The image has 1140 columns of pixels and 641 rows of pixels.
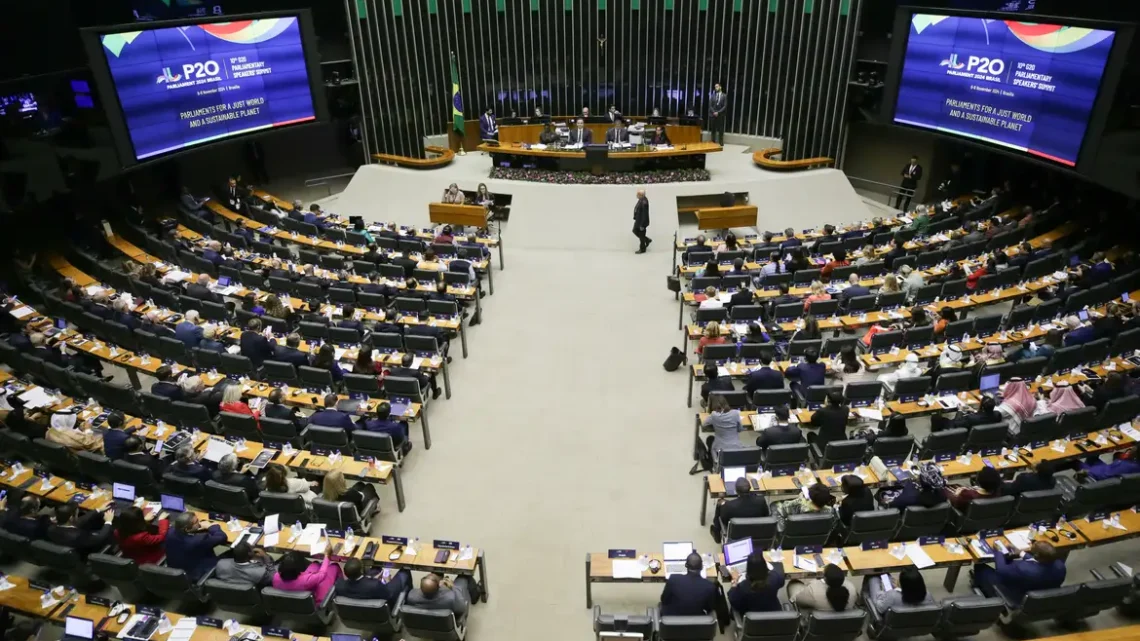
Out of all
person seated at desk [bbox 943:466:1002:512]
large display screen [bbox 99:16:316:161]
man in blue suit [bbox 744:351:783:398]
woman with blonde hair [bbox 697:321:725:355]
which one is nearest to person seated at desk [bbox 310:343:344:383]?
woman with blonde hair [bbox 697:321:725:355]

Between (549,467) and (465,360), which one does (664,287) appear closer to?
(465,360)

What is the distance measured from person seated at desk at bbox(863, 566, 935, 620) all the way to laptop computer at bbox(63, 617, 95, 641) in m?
7.67

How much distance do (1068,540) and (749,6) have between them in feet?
60.0

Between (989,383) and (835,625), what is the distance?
16.8 feet

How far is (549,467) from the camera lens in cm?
1005

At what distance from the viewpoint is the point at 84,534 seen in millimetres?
7684

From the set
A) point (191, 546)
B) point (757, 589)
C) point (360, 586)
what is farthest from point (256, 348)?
point (757, 589)

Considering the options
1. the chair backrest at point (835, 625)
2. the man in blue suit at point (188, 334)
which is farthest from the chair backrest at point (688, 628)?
the man in blue suit at point (188, 334)

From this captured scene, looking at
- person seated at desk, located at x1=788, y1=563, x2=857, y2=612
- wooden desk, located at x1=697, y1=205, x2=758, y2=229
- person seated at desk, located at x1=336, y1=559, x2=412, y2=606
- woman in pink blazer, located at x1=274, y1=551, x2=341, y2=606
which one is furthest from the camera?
wooden desk, located at x1=697, y1=205, x2=758, y2=229

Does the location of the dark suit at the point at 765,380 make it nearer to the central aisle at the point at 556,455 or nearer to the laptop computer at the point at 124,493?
the central aisle at the point at 556,455

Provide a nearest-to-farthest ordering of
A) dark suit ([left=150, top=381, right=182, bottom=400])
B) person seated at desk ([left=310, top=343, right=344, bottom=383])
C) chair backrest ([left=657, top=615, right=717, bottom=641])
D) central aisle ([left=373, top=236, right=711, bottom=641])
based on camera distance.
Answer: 1. chair backrest ([left=657, top=615, right=717, bottom=641])
2. central aisle ([left=373, top=236, right=711, bottom=641])
3. dark suit ([left=150, top=381, right=182, bottom=400])
4. person seated at desk ([left=310, top=343, right=344, bottom=383])

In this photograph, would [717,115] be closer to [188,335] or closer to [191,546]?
[188,335]

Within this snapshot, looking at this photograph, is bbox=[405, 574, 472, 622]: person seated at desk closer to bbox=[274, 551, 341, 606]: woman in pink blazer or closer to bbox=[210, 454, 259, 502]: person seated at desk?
bbox=[274, 551, 341, 606]: woman in pink blazer

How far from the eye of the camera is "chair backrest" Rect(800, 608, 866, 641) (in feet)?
21.7
